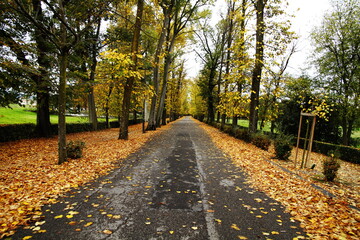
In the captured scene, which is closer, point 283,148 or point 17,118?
point 283,148

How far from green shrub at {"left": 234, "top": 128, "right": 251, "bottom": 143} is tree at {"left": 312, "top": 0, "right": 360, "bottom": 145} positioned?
26.5 feet

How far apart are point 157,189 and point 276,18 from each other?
13.4 m

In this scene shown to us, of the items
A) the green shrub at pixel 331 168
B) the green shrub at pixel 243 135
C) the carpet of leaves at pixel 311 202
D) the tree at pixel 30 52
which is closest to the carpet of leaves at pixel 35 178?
the tree at pixel 30 52

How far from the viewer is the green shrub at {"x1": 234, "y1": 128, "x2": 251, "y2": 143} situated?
13938mm

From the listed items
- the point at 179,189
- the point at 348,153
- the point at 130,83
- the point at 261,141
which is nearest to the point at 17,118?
the point at 130,83

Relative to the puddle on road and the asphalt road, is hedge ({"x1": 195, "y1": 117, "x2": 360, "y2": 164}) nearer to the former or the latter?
the puddle on road

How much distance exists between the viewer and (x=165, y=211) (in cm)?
379

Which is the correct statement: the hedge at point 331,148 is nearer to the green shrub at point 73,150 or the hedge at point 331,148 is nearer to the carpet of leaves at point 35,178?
the carpet of leaves at point 35,178

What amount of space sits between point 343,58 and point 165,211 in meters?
20.6

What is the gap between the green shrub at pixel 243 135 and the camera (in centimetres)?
1394

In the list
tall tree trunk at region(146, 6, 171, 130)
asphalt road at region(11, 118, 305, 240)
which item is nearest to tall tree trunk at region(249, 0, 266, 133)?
tall tree trunk at region(146, 6, 171, 130)

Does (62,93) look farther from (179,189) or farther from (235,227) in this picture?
(235,227)

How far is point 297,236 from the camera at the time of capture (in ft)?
10.3

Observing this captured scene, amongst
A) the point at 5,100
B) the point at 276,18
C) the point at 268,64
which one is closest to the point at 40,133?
the point at 5,100
